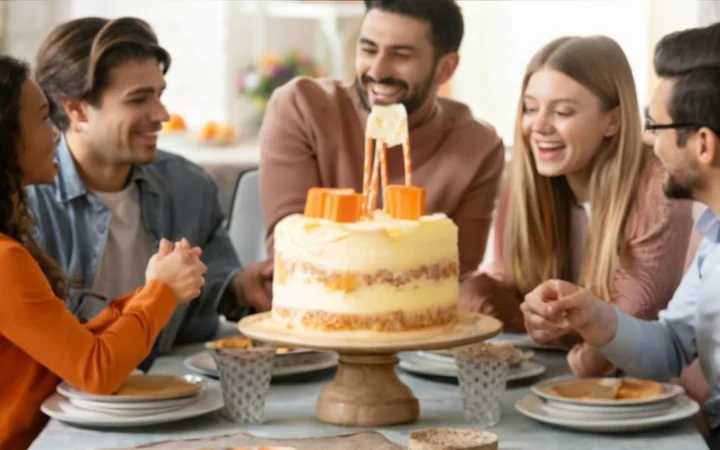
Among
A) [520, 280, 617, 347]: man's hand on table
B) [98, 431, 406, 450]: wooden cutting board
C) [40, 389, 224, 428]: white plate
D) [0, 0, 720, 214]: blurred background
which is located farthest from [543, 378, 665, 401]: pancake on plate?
[0, 0, 720, 214]: blurred background

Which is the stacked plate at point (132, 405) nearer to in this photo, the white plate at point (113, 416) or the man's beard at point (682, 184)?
the white plate at point (113, 416)

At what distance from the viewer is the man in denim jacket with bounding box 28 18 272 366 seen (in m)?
2.67

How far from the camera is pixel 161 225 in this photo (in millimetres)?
2770

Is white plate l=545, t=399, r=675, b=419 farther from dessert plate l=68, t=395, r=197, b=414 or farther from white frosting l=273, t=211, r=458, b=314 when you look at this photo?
dessert plate l=68, t=395, r=197, b=414

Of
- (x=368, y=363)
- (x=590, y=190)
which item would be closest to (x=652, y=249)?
(x=590, y=190)

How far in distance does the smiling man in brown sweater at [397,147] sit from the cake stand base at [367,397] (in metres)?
1.02

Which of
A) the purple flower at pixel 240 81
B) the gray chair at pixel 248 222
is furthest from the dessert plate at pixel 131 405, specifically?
the purple flower at pixel 240 81

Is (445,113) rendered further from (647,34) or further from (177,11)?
(177,11)

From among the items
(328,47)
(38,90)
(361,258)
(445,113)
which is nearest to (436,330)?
(361,258)

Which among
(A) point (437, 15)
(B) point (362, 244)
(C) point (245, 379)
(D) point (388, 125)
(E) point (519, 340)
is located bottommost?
(E) point (519, 340)

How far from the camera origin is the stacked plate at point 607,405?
1.85 meters

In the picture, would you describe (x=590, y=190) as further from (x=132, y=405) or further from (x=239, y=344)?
(x=132, y=405)

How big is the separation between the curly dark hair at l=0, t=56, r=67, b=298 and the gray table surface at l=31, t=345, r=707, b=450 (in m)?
0.37

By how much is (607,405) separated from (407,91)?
1379 mm
